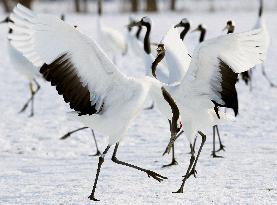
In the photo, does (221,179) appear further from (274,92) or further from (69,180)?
(274,92)

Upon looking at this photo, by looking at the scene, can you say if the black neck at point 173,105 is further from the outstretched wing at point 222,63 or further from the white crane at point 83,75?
the outstretched wing at point 222,63

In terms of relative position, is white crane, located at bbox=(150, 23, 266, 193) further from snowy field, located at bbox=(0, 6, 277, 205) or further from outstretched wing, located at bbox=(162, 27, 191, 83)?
outstretched wing, located at bbox=(162, 27, 191, 83)

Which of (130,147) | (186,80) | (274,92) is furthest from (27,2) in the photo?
(186,80)

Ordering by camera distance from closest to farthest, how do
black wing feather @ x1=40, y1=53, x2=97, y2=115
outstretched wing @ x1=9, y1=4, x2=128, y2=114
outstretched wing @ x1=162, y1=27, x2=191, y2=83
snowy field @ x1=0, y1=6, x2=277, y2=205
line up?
outstretched wing @ x1=9, y1=4, x2=128, y2=114
black wing feather @ x1=40, y1=53, x2=97, y2=115
snowy field @ x1=0, y1=6, x2=277, y2=205
outstretched wing @ x1=162, y1=27, x2=191, y2=83

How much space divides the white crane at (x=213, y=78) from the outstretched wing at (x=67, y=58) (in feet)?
2.31

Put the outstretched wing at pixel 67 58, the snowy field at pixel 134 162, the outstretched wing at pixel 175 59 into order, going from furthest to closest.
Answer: the outstretched wing at pixel 175 59
the snowy field at pixel 134 162
the outstretched wing at pixel 67 58

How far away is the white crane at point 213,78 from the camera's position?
18.8 ft

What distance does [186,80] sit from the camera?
20.2ft

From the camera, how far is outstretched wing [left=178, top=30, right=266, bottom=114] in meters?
5.70

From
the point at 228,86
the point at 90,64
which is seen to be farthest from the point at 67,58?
the point at 228,86

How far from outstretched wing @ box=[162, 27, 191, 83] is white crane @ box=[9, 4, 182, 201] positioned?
0.88m

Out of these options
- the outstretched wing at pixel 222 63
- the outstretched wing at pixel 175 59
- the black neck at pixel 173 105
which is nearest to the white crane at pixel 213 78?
the outstretched wing at pixel 222 63

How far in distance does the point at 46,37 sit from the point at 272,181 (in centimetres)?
238

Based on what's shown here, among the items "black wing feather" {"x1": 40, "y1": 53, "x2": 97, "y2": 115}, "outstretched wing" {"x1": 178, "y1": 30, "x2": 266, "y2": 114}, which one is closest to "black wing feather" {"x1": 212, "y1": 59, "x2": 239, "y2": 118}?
"outstretched wing" {"x1": 178, "y1": 30, "x2": 266, "y2": 114}
